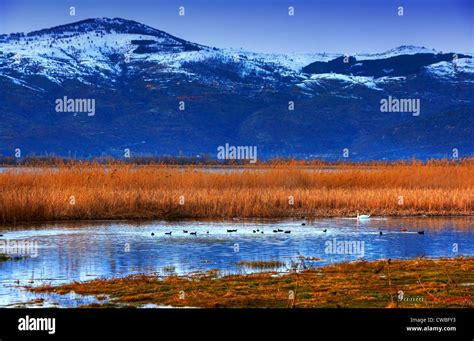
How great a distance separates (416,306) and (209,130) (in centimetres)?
10934

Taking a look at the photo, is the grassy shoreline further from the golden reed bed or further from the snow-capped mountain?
the snow-capped mountain

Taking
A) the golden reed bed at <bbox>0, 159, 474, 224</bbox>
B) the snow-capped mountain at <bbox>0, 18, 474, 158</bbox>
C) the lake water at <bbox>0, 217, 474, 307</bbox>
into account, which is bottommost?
the lake water at <bbox>0, 217, 474, 307</bbox>

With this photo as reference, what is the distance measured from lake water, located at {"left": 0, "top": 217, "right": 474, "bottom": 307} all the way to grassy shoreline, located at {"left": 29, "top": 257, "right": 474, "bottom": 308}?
69cm

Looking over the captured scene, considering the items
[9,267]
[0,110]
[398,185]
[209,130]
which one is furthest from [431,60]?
[9,267]

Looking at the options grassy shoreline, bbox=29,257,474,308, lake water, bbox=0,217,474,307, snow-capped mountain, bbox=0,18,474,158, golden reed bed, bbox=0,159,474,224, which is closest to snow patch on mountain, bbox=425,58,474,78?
snow-capped mountain, bbox=0,18,474,158

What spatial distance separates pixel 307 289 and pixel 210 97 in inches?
4850

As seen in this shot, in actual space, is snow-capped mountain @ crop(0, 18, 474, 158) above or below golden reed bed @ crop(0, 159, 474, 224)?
above

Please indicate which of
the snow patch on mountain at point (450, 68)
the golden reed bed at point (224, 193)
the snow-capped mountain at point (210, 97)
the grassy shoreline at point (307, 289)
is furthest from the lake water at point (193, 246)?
the snow patch on mountain at point (450, 68)

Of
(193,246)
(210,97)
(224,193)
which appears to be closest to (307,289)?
(193,246)

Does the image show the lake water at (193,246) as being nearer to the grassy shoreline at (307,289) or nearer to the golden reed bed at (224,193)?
the grassy shoreline at (307,289)

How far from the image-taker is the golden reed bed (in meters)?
27.3

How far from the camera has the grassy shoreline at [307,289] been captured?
1265cm
